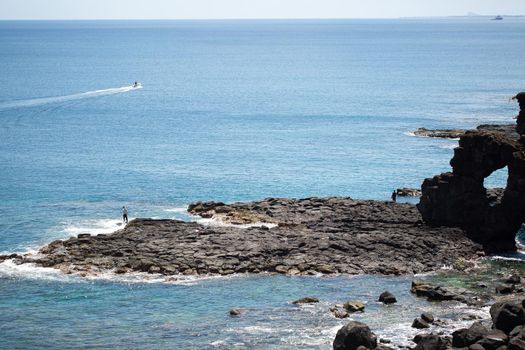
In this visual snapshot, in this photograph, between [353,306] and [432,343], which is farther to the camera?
[353,306]

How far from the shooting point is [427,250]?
2832 inches

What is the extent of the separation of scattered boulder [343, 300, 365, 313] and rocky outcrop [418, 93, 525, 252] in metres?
19.3

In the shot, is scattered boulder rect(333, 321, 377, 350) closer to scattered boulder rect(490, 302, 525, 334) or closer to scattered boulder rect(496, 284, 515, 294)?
scattered boulder rect(490, 302, 525, 334)

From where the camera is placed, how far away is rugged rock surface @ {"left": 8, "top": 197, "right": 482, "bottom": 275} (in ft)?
225

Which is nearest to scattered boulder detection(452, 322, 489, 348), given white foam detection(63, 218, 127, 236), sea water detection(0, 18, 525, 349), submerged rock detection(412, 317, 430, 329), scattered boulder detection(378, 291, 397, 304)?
sea water detection(0, 18, 525, 349)

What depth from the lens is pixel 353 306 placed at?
59.1 metres

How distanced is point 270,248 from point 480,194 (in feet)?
62.8

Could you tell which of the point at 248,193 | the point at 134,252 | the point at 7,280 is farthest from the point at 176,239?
the point at 248,193

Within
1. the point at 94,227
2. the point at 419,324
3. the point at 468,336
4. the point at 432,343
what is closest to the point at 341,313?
the point at 419,324

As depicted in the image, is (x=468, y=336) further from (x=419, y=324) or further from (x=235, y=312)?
Result: (x=235, y=312)

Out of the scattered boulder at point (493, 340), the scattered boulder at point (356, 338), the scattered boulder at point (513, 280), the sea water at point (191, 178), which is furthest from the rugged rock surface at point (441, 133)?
the scattered boulder at point (356, 338)

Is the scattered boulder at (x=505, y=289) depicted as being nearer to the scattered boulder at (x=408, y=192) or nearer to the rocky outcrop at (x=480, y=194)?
the rocky outcrop at (x=480, y=194)

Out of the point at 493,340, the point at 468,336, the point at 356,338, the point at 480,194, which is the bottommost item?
the point at 356,338

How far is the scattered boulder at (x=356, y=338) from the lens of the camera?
164ft
